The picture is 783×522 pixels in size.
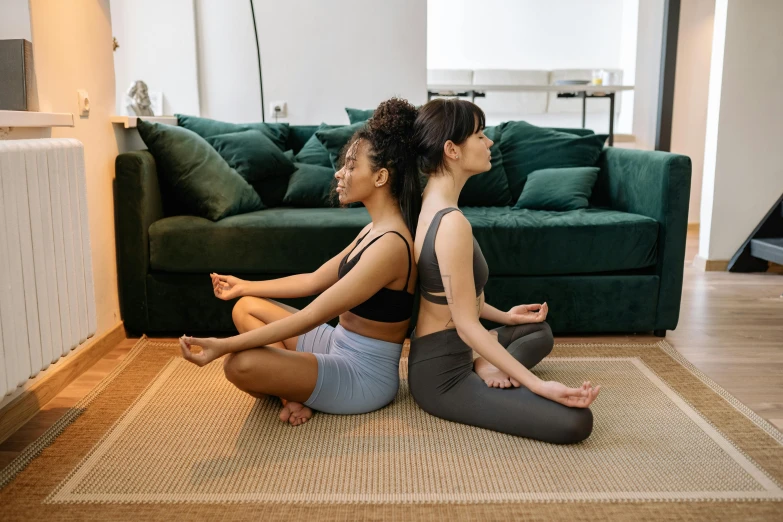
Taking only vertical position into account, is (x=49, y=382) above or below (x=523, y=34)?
below

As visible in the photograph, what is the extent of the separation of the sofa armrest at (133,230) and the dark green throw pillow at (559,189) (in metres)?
1.63

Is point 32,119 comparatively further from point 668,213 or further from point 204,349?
point 668,213

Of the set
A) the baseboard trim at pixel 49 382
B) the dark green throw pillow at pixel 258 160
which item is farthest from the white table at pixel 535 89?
the baseboard trim at pixel 49 382

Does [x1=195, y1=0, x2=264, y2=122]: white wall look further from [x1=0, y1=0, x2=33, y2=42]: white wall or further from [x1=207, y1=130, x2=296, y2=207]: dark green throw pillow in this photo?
[x1=0, y1=0, x2=33, y2=42]: white wall

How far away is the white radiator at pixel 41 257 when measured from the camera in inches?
68.6

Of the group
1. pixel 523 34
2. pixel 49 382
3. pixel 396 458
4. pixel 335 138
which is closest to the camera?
pixel 396 458

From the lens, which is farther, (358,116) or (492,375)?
(358,116)

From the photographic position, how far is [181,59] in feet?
14.0

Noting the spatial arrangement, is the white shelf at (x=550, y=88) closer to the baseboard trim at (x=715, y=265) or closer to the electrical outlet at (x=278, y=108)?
the electrical outlet at (x=278, y=108)

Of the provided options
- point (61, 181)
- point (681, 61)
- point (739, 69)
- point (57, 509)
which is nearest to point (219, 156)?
point (61, 181)

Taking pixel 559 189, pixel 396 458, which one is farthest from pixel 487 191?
pixel 396 458

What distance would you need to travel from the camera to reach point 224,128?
137 inches

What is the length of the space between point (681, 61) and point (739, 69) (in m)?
1.85

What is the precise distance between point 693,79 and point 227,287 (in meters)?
5.00
